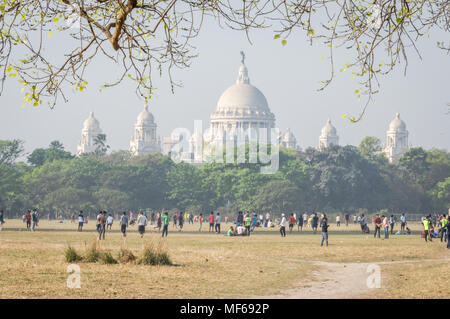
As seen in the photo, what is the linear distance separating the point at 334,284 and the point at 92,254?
7.53 meters

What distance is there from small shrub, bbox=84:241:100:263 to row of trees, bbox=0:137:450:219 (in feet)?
212

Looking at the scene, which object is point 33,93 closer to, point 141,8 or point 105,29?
point 105,29

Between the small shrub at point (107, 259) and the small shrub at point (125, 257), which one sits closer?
the small shrub at point (107, 259)

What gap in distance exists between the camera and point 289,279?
771 inches

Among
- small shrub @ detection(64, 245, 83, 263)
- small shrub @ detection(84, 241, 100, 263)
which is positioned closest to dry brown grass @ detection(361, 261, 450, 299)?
small shrub @ detection(84, 241, 100, 263)

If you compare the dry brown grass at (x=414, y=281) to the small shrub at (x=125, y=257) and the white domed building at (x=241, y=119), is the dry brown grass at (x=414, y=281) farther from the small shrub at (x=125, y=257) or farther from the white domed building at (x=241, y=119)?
the white domed building at (x=241, y=119)

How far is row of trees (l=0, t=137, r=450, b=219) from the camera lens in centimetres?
9138

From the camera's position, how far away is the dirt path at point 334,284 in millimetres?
16219

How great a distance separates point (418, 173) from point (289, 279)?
3811 inches

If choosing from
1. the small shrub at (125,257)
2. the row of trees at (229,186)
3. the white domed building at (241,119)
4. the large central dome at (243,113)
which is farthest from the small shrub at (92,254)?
the large central dome at (243,113)

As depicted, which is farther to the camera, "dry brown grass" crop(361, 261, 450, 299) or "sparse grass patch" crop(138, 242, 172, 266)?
"sparse grass patch" crop(138, 242, 172, 266)

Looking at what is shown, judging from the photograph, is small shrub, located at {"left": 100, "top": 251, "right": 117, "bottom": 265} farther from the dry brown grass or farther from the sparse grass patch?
the dry brown grass

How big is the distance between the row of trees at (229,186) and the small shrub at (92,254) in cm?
6473

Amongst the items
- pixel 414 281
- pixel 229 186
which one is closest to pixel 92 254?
pixel 414 281
